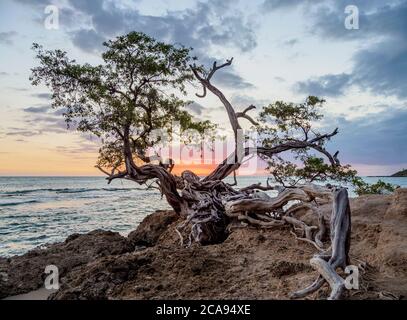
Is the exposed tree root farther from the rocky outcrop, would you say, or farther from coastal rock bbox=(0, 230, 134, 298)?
coastal rock bbox=(0, 230, 134, 298)

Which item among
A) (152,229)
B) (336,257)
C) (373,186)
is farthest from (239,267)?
(373,186)

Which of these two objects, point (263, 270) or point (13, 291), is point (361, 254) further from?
point (13, 291)

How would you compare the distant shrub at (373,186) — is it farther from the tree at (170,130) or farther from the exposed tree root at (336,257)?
the exposed tree root at (336,257)

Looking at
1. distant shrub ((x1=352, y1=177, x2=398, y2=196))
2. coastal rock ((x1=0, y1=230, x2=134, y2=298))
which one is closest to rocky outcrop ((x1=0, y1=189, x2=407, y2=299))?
coastal rock ((x1=0, y1=230, x2=134, y2=298))

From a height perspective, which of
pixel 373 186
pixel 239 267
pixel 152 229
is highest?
pixel 373 186

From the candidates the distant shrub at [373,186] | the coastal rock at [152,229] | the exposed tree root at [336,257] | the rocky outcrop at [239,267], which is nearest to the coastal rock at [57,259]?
the rocky outcrop at [239,267]

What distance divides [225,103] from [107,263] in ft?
22.6

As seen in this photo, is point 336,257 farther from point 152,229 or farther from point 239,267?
point 152,229

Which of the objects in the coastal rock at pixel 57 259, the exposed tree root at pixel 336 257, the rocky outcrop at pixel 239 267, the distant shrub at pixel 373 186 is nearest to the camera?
the exposed tree root at pixel 336 257

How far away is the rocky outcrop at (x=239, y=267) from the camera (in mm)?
4742

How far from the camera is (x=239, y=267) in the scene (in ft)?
18.8

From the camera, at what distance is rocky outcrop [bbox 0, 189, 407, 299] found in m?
4.74
